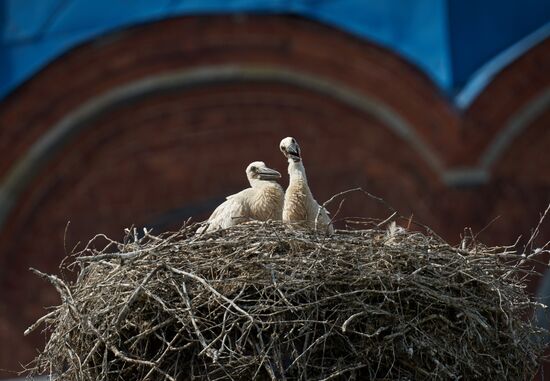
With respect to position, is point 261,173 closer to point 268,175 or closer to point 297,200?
point 268,175

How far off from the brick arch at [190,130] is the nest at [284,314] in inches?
248

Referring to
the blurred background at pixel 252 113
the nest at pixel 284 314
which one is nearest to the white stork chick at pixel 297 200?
the nest at pixel 284 314

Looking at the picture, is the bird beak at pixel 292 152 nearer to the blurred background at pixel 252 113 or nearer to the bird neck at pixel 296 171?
the bird neck at pixel 296 171

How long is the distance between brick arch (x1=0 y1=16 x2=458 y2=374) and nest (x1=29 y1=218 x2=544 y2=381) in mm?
6302

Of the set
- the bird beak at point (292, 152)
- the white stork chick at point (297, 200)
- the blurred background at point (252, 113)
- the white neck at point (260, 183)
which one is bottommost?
the white stork chick at point (297, 200)

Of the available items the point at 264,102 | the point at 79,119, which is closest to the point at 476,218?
the point at 264,102

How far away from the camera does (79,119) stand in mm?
14742

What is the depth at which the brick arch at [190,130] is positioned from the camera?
47.0 feet

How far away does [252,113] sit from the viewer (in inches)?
580

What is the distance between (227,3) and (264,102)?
35.2 inches

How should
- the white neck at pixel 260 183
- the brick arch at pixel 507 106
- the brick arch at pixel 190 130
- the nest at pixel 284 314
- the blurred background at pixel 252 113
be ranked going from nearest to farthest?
the nest at pixel 284 314, the white neck at pixel 260 183, the brick arch at pixel 507 106, the blurred background at pixel 252 113, the brick arch at pixel 190 130

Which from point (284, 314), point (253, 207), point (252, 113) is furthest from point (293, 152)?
point (252, 113)

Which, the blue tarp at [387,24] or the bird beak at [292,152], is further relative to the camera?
the blue tarp at [387,24]

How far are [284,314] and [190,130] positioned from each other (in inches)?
297
